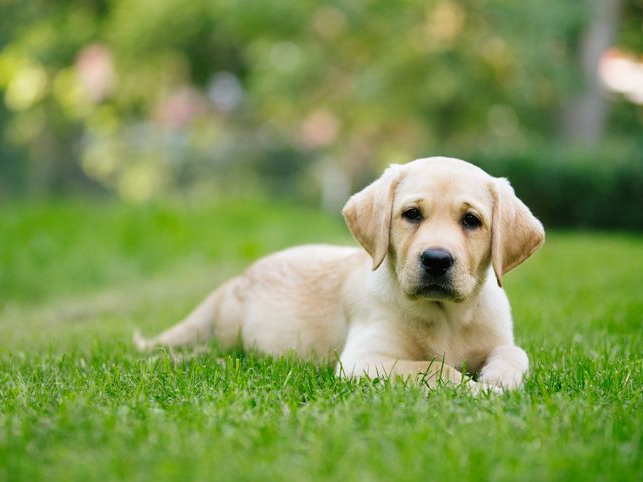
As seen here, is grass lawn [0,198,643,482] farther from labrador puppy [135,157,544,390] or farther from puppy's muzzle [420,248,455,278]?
puppy's muzzle [420,248,455,278]

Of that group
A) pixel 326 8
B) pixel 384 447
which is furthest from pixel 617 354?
pixel 326 8

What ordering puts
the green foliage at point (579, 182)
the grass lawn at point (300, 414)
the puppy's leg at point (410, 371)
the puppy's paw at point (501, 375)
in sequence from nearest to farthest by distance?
the grass lawn at point (300, 414) < the puppy's leg at point (410, 371) < the puppy's paw at point (501, 375) < the green foliage at point (579, 182)

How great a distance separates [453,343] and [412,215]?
0.66m

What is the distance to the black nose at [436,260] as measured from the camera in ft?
11.5

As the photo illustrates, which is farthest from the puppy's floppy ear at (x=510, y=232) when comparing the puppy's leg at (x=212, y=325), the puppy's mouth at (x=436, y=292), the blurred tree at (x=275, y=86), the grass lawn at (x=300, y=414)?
the blurred tree at (x=275, y=86)

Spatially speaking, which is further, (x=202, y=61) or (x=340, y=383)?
(x=202, y=61)

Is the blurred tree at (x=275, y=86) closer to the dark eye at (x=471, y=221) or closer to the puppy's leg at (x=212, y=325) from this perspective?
the puppy's leg at (x=212, y=325)

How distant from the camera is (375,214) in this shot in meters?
3.95

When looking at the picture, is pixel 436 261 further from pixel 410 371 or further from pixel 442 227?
pixel 410 371

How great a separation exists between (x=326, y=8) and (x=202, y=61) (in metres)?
5.64

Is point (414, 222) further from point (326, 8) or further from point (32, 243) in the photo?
point (326, 8)

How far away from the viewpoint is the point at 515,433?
271cm

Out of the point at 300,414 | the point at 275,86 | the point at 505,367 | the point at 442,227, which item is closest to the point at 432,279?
the point at 442,227

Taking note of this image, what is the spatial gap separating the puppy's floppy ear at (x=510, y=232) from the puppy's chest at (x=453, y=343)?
11.7 inches
